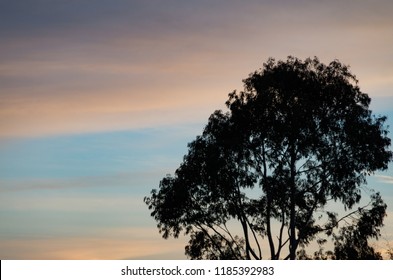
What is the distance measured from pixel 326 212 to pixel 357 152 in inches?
152

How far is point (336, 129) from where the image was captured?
41.3 meters

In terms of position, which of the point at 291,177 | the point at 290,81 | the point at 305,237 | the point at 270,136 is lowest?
the point at 305,237

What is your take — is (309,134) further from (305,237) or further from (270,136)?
(305,237)

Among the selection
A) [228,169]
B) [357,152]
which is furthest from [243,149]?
[357,152]

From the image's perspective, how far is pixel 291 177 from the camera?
4031 centimetres

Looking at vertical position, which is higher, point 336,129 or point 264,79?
point 264,79
